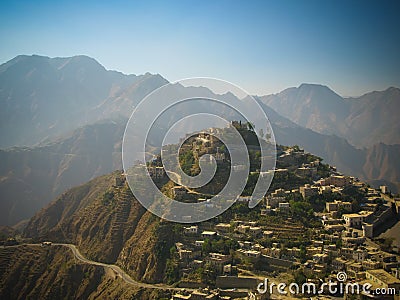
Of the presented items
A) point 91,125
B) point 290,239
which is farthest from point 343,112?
point 290,239

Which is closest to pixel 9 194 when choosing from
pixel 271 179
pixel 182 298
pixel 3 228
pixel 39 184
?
pixel 39 184

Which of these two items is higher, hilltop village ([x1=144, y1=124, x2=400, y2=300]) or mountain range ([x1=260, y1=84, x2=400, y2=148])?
mountain range ([x1=260, y1=84, x2=400, y2=148])

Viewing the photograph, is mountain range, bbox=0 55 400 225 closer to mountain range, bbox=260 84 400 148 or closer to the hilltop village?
mountain range, bbox=260 84 400 148

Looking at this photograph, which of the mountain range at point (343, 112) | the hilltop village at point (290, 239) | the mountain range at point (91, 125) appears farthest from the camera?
the mountain range at point (343, 112)

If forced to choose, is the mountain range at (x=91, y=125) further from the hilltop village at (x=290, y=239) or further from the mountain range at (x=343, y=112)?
the hilltop village at (x=290, y=239)

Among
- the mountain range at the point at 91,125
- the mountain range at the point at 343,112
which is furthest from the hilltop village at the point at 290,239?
the mountain range at the point at 343,112

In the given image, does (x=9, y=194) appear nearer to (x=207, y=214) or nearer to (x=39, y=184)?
(x=39, y=184)

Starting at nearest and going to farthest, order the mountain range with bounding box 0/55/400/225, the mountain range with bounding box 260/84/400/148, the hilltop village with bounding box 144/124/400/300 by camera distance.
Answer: the hilltop village with bounding box 144/124/400/300, the mountain range with bounding box 0/55/400/225, the mountain range with bounding box 260/84/400/148

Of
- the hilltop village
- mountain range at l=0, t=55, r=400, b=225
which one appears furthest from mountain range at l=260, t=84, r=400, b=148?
the hilltop village

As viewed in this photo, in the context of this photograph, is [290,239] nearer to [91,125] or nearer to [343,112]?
[91,125]
